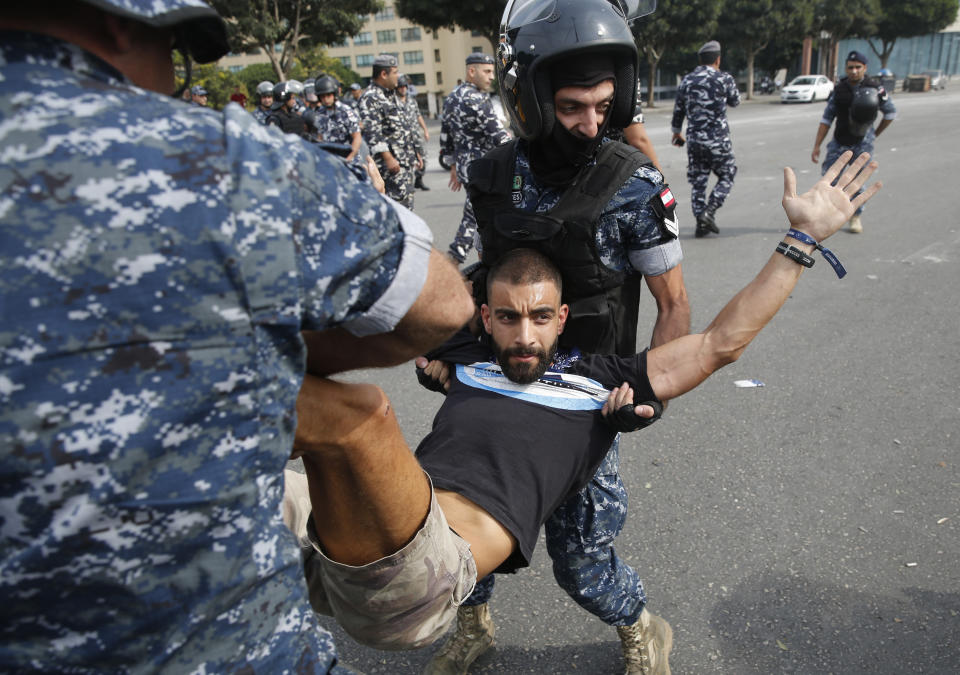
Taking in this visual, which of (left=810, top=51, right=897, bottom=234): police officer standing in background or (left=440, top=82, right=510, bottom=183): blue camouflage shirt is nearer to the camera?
(left=810, top=51, right=897, bottom=234): police officer standing in background

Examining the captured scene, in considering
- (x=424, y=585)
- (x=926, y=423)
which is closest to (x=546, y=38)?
(x=424, y=585)

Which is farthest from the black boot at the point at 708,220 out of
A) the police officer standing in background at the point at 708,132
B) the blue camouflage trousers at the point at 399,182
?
the blue camouflage trousers at the point at 399,182

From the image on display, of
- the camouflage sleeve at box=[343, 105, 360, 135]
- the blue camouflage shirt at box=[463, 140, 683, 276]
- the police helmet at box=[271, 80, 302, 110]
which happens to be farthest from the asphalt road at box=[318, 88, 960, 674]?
the police helmet at box=[271, 80, 302, 110]

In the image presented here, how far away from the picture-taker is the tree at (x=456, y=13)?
2917 centimetres

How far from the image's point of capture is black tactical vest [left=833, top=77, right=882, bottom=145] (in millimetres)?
7664

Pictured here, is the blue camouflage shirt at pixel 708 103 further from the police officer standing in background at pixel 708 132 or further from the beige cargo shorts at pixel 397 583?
the beige cargo shorts at pixel 397 583

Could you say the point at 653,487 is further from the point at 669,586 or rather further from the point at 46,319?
the point at 46,319

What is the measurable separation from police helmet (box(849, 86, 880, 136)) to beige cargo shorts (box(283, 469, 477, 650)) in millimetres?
7506

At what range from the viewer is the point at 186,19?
2.93ft

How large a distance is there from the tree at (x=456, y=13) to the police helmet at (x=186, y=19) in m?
29.8

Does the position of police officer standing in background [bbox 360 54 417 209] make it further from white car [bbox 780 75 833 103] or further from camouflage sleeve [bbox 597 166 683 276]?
white car [bbox 780 75 833 103]

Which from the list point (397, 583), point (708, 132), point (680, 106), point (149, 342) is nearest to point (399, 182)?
point (680, 106)

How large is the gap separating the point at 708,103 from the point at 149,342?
7.92 metres

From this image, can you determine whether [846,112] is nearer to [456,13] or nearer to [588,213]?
[588,213]
